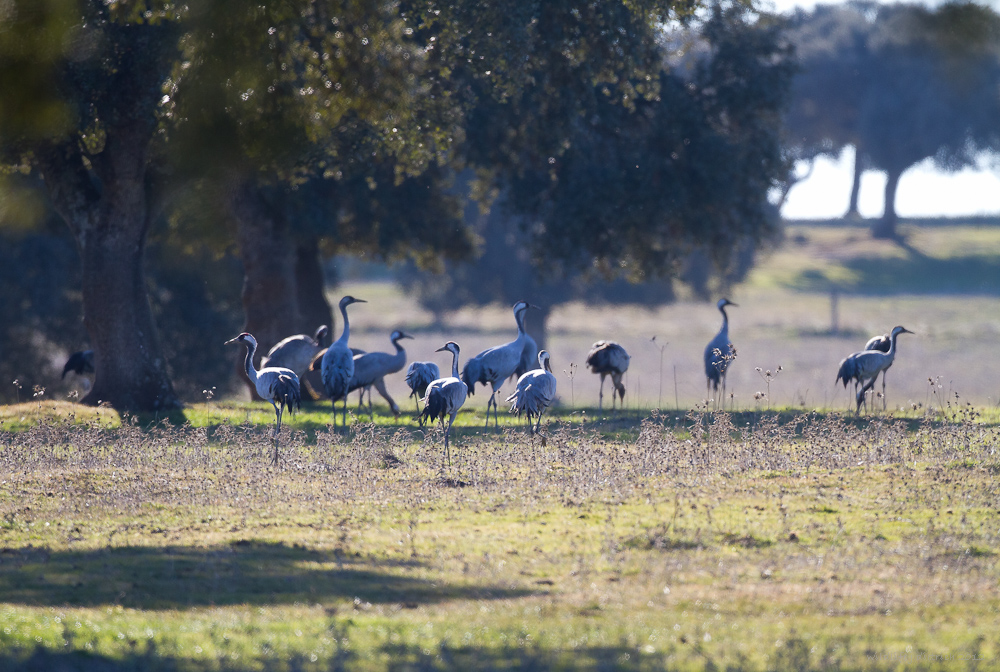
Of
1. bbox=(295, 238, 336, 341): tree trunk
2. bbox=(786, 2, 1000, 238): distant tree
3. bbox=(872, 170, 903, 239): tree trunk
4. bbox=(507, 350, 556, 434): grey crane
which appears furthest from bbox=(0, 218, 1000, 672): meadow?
bbox=(872, 170, 903, 239): tree trunk

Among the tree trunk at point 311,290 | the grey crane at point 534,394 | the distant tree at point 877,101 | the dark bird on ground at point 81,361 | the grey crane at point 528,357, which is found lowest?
the grey crane at point 534,394

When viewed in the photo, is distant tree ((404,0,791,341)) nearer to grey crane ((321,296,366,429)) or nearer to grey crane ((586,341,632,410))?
grey crane ((586,341,632,410))

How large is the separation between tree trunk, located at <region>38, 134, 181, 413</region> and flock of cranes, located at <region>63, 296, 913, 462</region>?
2728 mm

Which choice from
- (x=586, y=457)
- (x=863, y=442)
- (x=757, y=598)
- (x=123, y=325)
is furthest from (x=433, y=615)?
(x=123, y=325)

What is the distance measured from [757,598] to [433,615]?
2.57 meters

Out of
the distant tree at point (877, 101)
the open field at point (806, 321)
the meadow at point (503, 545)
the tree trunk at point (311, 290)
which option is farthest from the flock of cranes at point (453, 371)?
the distant tree at point (877, 101)

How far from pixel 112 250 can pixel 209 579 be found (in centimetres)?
1450

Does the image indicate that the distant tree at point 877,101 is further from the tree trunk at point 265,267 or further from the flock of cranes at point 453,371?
the flock of cranes at point 453,371

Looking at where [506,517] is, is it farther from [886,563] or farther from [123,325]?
[123,325]

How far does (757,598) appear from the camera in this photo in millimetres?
9047

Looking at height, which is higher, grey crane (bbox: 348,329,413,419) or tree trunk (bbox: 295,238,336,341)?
tree trunk (bbox: 295,238,336,341)

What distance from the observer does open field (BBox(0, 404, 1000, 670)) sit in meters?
7.89

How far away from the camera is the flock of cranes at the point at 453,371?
1756 centimetres

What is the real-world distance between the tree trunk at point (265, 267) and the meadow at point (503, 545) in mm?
6815
